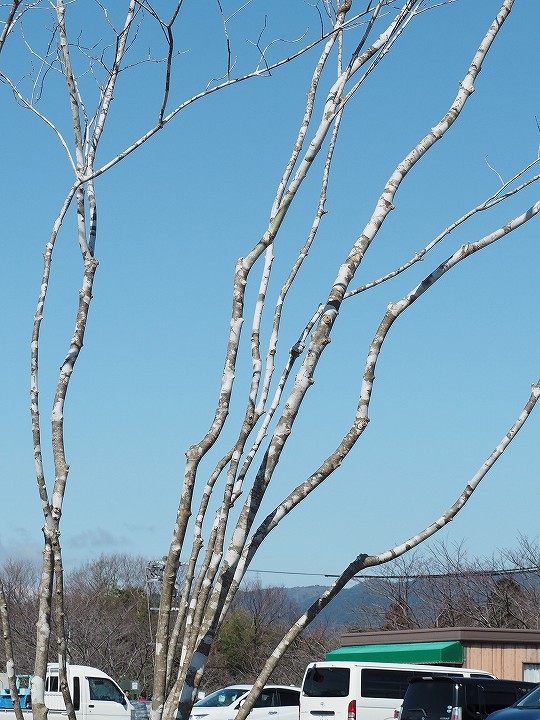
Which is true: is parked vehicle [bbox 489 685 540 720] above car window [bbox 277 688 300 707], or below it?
above

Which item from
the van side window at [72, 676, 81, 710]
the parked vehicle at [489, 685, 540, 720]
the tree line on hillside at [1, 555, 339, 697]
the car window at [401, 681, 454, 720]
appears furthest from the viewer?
the tree line on hillside at [1, 555, 339, 697]

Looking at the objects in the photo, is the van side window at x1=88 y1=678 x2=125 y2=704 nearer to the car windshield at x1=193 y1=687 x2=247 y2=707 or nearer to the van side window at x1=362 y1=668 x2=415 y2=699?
the car windshield at x1=193 y1=687 x2=247 y2=707

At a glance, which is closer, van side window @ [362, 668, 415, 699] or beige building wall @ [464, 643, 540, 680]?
van side window @ [362, 668, 415, 699]

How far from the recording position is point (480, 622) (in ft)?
132

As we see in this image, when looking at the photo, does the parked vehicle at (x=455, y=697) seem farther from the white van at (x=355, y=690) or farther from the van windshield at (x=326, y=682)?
the van windshield at (x=326, y=682)

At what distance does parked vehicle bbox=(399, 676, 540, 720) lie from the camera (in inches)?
550

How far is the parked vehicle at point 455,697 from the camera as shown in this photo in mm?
13969

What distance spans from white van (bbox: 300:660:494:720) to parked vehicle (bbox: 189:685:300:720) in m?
2.58

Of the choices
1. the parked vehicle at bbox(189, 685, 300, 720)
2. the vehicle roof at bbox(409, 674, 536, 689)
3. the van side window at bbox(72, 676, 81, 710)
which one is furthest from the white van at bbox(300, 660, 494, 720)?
the van side window at bbox(72, 676, 81, 710)

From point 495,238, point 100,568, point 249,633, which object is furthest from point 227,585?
point 100,568

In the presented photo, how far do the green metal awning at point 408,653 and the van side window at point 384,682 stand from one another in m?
4.33

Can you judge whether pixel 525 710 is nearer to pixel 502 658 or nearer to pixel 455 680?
pixel 455 680

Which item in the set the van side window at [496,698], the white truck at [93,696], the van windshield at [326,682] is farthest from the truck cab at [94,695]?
the van side window at [496,698]

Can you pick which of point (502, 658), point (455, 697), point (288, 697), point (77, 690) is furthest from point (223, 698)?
point (455, 697)
